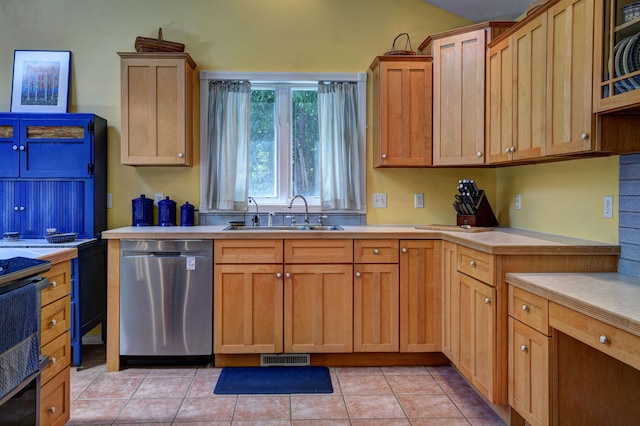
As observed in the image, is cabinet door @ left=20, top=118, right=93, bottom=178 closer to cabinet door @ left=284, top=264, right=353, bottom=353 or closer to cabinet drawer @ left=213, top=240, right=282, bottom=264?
cabinet drawer @ left=213, top=240, right=282, bottom=264

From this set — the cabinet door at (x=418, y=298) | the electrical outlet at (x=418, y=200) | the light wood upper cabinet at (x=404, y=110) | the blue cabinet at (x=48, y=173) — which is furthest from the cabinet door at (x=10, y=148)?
the electrical outlet at (x=418, y=200)

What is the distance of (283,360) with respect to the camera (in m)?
2.99

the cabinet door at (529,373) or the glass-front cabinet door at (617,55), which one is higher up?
the glass-front cabinet door at (617,55)

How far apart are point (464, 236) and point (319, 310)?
3.54 feet

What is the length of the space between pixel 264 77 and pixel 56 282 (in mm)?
2199

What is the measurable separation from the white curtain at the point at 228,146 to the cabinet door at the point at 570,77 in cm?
217

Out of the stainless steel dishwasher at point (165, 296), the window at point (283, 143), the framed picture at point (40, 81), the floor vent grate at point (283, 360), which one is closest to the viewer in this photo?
the stainless steel dishwasher at point (165, 296)

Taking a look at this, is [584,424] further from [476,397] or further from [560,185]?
[560,185]

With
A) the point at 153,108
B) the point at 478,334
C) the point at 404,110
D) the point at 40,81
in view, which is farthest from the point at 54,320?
the point at 404,110

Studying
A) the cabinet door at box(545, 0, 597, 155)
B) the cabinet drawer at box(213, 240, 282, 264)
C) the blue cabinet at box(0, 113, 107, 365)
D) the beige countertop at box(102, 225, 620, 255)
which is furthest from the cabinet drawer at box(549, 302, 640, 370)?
the blue cabinet at box(0, 113, 107, 365)

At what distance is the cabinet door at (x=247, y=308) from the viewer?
9.53 feet

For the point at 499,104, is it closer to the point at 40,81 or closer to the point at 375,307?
the point at 375,307

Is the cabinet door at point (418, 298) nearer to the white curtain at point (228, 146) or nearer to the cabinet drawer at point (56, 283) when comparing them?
the white curtain at point (228, 146)

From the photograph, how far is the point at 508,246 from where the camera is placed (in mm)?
2168
